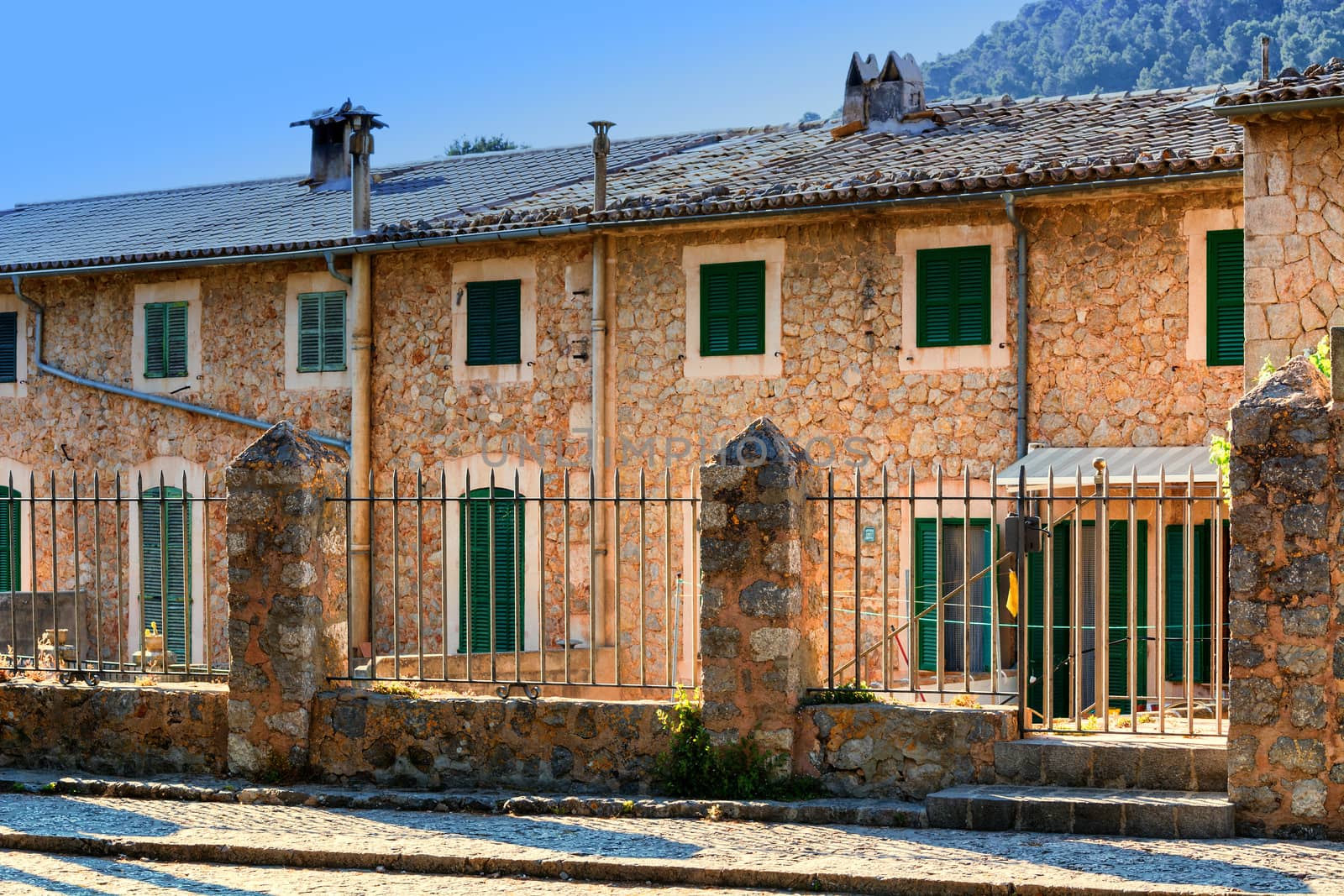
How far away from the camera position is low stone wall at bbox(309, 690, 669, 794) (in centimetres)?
930

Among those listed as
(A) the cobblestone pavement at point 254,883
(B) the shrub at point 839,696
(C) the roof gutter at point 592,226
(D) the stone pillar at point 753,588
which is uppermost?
(C) the roof gutter at point 592,226

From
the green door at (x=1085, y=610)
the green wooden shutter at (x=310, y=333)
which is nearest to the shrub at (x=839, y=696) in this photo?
the green door at (x=1085, y=610)

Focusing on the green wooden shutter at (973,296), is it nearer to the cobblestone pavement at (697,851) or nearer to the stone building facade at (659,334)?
the stone building facade at (659,334)

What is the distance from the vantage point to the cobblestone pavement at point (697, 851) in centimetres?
727

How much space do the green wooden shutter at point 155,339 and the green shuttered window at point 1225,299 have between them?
36.4 ft

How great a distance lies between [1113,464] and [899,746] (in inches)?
214

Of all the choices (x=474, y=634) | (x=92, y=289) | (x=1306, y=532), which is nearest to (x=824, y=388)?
(x=474, y=634)

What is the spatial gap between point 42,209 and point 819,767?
1870cm

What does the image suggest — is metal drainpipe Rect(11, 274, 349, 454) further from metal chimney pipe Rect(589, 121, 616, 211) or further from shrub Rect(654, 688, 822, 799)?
shrub Rect(654, 688, 822, 799)

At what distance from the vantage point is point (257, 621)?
32.5ft

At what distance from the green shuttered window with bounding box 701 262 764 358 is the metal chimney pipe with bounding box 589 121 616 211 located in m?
1.41

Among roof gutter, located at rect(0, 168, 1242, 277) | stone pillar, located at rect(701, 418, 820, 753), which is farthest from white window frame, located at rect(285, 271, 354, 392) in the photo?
stone pillar, located at rect(701, 418, 820, 753)

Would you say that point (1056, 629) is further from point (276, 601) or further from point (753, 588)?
point (276, 601)

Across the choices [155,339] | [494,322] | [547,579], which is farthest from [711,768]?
[155,339]
